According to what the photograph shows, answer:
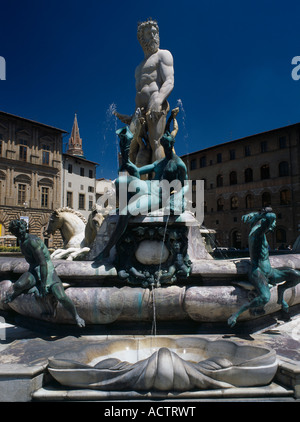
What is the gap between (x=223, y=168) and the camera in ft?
146

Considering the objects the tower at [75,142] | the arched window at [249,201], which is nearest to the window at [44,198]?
the arched window at [249,201]

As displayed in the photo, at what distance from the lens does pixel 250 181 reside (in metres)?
41.8

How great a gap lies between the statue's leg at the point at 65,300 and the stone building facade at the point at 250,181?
33.8m

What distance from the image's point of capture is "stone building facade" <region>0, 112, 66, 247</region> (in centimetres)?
3788

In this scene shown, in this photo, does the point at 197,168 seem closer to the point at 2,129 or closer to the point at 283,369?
the point at 2,129

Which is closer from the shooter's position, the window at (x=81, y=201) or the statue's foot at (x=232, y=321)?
the statue's foot at (x=232, y=321)

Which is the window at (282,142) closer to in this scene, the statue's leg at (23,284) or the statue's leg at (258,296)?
the statue's leg at (258,296)

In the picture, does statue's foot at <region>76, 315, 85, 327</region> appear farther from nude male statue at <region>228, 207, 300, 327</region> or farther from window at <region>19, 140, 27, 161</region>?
window at <region>19, 140, 27, 161</region>

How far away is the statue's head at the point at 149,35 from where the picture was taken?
8.00m

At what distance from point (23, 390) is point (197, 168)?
46.4 metres

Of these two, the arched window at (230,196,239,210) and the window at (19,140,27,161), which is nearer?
the window at (19,140,27,161)

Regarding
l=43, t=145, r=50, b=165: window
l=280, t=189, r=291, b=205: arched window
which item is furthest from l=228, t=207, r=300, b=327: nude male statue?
l=43, t=145, r=50, b=165: window

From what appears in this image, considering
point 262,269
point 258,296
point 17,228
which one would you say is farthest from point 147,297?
point 17,228
